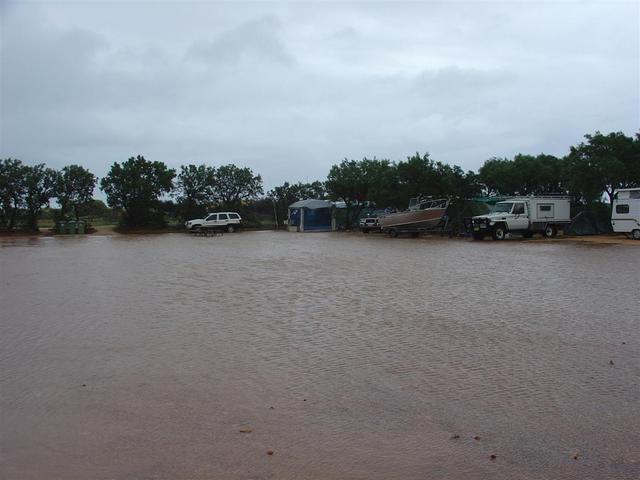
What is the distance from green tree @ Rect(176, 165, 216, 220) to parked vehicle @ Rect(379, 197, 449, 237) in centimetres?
2196

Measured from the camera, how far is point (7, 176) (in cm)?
4472

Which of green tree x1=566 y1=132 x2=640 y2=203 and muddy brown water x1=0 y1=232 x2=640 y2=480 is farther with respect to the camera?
green tree x1=566 y1=132 x2=640 y2=203

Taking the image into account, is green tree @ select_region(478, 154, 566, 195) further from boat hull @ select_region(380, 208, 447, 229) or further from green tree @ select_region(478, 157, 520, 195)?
boat hull @ select_region(380, 208, 447, 229)

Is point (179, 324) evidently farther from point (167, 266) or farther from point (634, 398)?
point (167, 266)

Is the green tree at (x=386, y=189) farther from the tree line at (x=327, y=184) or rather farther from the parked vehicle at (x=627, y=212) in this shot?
the parked vehicle at (x=627, y=212)

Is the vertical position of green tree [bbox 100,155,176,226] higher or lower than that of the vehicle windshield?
higher

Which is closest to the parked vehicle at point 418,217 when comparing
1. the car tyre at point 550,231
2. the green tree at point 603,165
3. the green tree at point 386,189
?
the green tree at point 386,189

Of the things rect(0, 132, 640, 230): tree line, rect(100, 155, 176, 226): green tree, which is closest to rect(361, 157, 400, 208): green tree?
rect(0, 132, 640, 230): tree line

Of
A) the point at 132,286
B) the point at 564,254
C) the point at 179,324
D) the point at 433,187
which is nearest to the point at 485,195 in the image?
the point at 433,187

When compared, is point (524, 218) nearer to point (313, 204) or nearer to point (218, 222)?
point (313, 204)

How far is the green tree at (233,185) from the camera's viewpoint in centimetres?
5591

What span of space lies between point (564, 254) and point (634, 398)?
55.2ft

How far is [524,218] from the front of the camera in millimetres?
31078

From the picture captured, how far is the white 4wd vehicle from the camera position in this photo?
4775 centimetres
